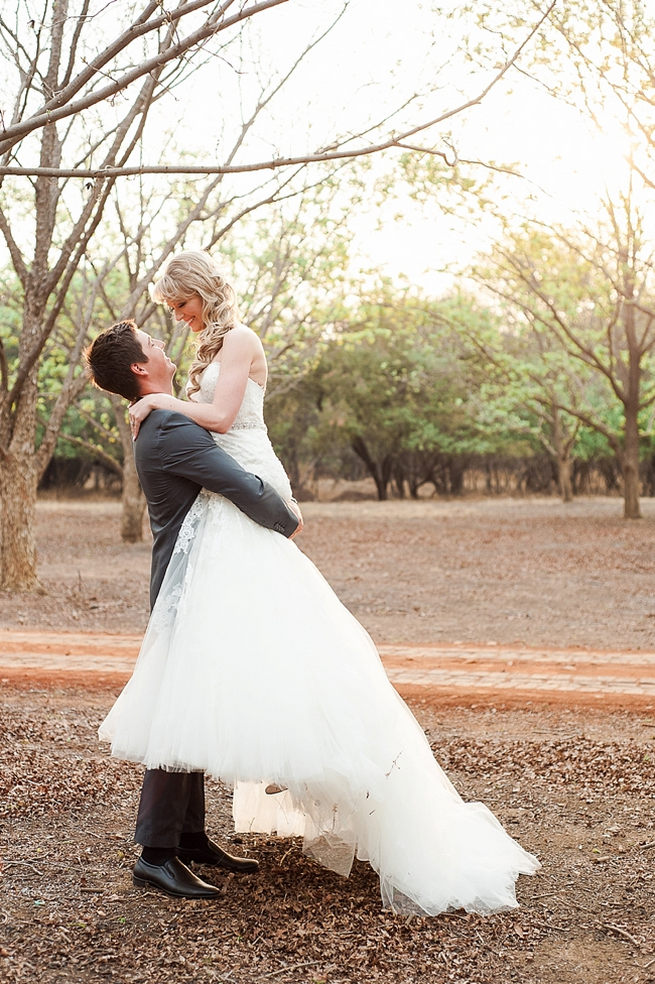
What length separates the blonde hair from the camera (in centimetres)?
370

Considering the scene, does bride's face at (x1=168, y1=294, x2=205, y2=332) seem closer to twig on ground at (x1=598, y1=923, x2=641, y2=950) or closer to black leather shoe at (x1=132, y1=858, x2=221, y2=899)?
black leather shoe at (x1=132, y1=858, x2=221, y2=899)

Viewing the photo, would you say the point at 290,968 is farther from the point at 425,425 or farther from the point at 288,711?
the point at 425,425

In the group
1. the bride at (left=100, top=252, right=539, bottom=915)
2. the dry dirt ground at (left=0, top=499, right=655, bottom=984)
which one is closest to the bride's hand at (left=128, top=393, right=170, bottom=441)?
the bride at (left=100, top=252, right=539, bottom=915)

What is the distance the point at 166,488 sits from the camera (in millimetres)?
3799

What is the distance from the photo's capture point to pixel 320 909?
363 centimetres

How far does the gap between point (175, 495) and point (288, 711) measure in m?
0.89

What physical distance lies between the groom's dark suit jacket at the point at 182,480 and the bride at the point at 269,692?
0.17 feet

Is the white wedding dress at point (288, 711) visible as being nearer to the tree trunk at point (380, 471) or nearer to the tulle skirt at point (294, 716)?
the tulle skirt at point (294, 716)

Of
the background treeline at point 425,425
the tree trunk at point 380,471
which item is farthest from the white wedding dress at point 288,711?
the tree trunk at point 380,471

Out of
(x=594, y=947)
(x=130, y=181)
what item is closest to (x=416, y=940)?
(x=594, y=947)

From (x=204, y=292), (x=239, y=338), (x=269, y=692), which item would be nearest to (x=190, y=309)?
(x=204, y=292)

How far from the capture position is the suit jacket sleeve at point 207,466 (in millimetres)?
3670

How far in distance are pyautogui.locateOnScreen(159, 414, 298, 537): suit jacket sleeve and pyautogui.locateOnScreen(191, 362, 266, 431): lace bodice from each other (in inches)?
7.1

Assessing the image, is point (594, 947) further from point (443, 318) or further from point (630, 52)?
point (443, 318)
